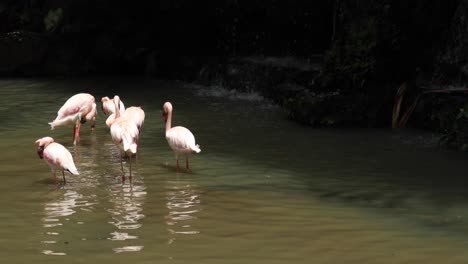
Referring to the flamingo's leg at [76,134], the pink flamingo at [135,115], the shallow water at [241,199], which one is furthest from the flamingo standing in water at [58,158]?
the flamingo's leg at [76,134]

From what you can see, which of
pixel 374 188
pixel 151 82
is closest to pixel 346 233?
pixel 374 188

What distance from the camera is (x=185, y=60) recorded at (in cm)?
1862

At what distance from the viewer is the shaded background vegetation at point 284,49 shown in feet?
42.6

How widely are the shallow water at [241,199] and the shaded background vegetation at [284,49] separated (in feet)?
2.21

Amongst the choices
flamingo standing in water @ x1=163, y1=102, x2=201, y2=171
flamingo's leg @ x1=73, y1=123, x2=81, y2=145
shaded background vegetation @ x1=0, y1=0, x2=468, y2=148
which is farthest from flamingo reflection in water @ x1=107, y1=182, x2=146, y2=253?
shaded background vegetation @ x1=0, y1=0, x2=468, y2=148

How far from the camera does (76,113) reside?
12.0 metres

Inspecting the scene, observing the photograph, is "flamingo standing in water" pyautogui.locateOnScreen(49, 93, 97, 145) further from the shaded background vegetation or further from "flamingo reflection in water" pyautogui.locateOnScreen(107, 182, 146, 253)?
the shaded background vegetation

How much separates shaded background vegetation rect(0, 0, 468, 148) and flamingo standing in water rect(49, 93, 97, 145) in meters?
3.12

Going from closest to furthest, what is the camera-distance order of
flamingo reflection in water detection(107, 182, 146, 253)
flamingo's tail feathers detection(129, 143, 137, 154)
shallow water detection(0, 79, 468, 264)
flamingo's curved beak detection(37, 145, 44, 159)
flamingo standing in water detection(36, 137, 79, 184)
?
1. shallow water detection(0, 79, 468, 264)
2. flamingo reflection in water detection(107, 182, 146, 253)
3. flamingo standing in water detection(36, 137, 79, 184)
4. flamingo's curved beak detection(37, 145, 44, 159)
5. flamingo's tail feathers detection(129, 143, 137, 154)

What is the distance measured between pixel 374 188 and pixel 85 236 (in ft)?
10.8

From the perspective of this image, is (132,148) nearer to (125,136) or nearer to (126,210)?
(125,136)

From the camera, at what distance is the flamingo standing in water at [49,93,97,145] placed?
11953 mm

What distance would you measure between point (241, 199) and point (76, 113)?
415 centimetres

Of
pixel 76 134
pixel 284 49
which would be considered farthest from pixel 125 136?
pixel 284 49
